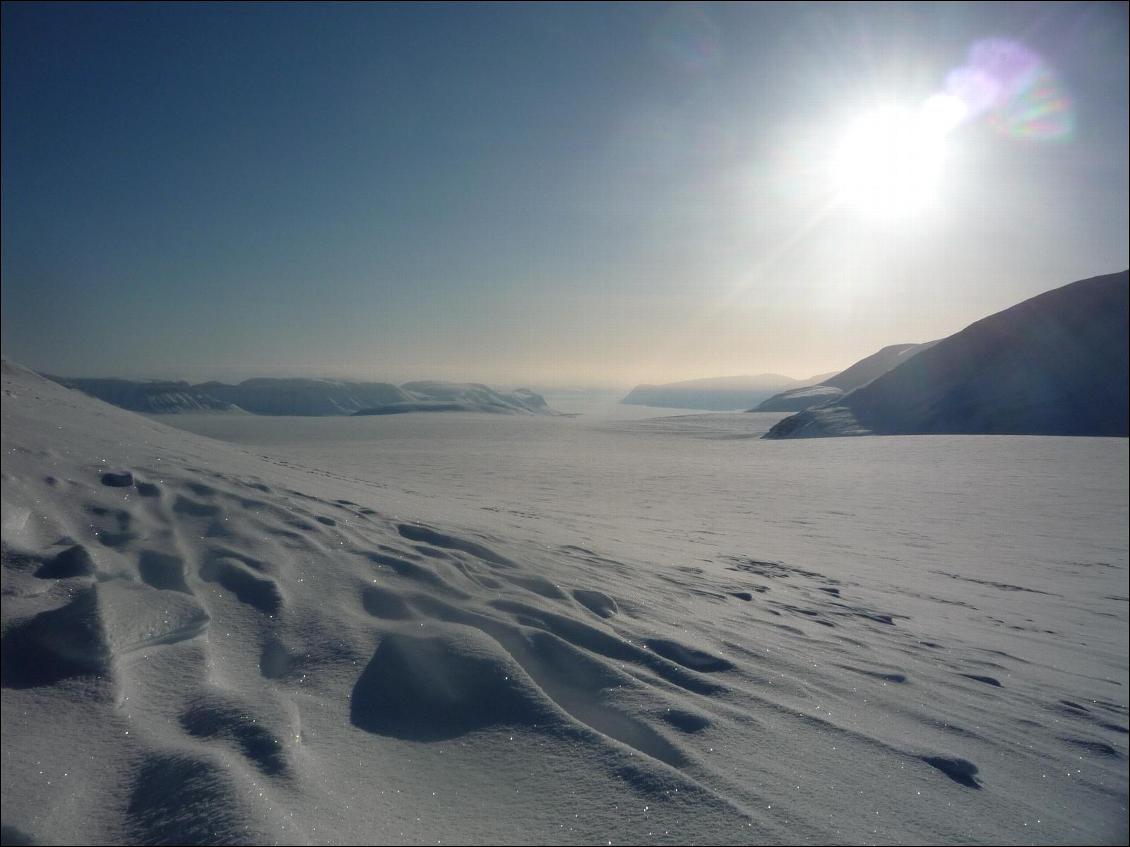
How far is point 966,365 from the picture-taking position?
30719mm

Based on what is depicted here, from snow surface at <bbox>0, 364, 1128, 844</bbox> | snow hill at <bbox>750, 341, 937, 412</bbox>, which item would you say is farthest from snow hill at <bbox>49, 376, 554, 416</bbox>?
snow surface at <bbox>0, 364, 1128, 844</bbox>

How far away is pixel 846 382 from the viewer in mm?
79625

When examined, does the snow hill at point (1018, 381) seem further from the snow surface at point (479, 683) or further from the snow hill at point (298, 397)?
the snow hill at point (298, 397)

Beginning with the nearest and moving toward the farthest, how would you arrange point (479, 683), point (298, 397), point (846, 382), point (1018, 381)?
point (479, 683), point (1018, 381), point (846, 382), point (298, 397)

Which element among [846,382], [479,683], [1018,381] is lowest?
[479,683]

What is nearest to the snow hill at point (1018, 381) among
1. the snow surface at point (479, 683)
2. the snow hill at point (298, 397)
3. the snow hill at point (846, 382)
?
the snow surface at point (479, 683)

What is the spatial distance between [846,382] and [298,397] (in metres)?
89.2

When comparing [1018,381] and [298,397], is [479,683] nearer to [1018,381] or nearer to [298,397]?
[1018,381]

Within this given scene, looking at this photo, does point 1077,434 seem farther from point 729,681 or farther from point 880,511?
point 729,681

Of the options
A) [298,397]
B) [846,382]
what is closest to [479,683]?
[846,382]

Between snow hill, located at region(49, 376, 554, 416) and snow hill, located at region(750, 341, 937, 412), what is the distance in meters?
36.2

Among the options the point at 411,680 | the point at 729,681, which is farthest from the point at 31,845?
the point at 729,681

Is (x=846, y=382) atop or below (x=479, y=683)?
atop

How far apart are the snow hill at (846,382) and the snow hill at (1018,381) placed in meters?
38.9
